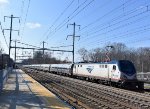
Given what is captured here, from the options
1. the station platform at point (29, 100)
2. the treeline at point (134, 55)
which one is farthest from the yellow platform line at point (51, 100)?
the treeline at point (134, 55)

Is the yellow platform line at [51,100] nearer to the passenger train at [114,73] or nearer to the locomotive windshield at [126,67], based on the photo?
the passenger train at [114,73]

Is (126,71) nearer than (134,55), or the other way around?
(126,71)

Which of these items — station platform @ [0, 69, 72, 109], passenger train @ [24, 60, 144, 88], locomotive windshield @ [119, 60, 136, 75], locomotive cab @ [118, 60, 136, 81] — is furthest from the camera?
locomotive windshield @ [119, 60, 136, 75]

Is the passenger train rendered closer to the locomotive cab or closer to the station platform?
the locomotive cab

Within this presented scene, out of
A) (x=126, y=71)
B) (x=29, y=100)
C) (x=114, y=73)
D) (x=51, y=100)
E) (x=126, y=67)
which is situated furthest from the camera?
(x=114, y=73)

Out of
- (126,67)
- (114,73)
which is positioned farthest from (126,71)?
(114,73)

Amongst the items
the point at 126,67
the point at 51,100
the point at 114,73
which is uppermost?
the point at 126,67

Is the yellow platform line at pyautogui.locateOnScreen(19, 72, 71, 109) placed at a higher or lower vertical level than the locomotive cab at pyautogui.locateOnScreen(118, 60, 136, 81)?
lower

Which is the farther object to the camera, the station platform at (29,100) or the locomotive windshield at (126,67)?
the locomotive windshield at (126,67)

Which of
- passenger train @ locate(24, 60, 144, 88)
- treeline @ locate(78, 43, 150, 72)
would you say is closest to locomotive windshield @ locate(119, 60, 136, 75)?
passenger train @ locate(24, 60, 144, 88)

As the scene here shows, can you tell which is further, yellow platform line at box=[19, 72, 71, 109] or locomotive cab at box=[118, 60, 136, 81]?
locomotive cab at box=[118, 60, 136, 81]

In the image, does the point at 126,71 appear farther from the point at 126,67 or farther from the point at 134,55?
the point at 134,55

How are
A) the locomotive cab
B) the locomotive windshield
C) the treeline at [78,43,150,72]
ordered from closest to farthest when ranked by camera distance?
the locomotive cab
the locomotive windshield
the treeline at [78,43,150,72]

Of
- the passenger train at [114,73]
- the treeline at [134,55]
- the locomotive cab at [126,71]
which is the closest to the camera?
the passenger train at [114,73]
